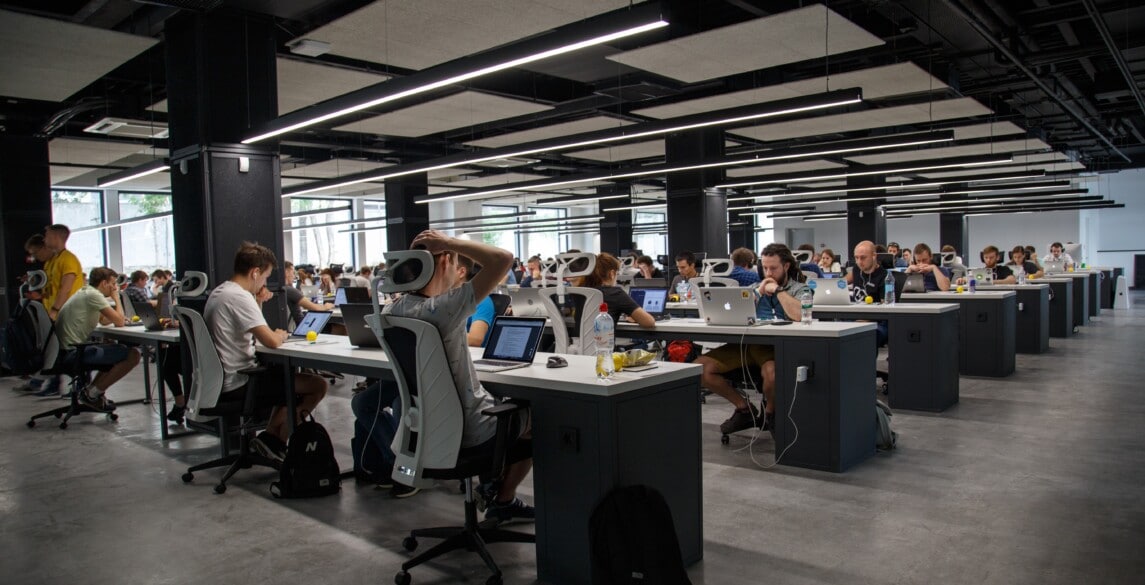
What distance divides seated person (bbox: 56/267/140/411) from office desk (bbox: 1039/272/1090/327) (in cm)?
1191

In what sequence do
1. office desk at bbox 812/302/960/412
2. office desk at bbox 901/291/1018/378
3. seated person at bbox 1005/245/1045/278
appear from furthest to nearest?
1. seated person at bbox 1005/245/1045/278
2. office desk at bbox 901/291/1018/378
3. office desk at bbox 812/302/960/412

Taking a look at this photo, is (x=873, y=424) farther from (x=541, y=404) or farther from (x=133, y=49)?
(x=133, y=49)

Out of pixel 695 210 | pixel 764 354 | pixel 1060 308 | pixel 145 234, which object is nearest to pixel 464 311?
pixel 764 354

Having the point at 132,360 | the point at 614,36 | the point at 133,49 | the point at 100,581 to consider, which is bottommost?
the point at 100,581

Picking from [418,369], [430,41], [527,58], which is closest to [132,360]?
[430,41]

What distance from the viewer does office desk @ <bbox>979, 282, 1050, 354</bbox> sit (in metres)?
8.77

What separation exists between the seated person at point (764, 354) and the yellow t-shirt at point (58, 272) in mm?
6249

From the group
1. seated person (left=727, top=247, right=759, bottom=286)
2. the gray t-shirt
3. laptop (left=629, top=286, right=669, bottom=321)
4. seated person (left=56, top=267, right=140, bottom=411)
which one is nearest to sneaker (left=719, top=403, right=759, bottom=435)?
laptop (left=629, top=286, right=669, bottom=321)

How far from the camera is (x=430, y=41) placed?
6.44m

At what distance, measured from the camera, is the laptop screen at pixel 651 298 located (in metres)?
6.06

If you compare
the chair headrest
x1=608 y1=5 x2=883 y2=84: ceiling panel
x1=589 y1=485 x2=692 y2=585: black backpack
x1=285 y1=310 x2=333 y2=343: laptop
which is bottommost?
x1=589 y1=485 x2=692 y2=585: black backpack

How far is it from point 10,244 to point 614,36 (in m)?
9.41

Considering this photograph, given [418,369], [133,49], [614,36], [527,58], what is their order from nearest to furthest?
1. [418,369]
2. [614,36]
3. [527,58]
4. [133,49]

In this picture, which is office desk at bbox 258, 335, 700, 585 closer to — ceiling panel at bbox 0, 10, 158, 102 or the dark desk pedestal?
ceiling panel at bbox 0, 10, 158, 102
